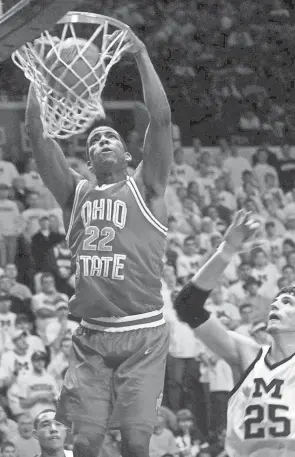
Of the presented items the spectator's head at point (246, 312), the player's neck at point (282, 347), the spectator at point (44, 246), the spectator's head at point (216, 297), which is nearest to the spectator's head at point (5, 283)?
the spectator at point (44, 246)

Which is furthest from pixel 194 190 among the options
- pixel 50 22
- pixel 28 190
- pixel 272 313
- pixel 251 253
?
pixel 50 22

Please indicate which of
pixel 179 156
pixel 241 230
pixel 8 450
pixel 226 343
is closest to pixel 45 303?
pixel 8 450

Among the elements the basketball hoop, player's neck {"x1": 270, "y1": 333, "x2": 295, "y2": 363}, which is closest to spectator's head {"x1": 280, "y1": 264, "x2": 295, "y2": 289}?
player's neck {"x1": 270, "y1": 333, "x2": 295, "y2": 363}

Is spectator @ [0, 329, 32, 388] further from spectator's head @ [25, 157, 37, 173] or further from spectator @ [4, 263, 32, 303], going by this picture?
spectator's head @ [25, 157, 37, 173]

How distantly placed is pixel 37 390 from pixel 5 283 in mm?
1574

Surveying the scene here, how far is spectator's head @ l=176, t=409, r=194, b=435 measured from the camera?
40.0 feet

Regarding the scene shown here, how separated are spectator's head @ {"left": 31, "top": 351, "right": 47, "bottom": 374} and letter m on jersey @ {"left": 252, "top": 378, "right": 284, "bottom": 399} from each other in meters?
5.58

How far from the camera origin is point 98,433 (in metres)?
6.15

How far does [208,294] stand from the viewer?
644 centimetres

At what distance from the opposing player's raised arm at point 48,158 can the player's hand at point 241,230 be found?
3.39 ft

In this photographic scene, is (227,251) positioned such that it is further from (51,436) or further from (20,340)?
(20,340)

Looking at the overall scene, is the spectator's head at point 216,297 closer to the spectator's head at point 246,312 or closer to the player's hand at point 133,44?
the spectator's head at point 246,312

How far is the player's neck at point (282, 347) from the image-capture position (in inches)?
273

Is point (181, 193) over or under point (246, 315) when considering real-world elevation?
over
